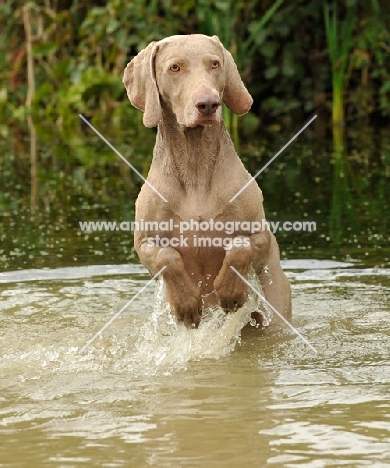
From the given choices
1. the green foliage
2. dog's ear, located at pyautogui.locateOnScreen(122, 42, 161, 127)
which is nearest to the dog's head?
dog's ear, located at pyautogui.locateOnScreen(122, 42, 161, 127)

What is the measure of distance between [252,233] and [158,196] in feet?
1.60

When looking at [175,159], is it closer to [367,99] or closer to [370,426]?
[370,426]

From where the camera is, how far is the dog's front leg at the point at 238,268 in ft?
17.2

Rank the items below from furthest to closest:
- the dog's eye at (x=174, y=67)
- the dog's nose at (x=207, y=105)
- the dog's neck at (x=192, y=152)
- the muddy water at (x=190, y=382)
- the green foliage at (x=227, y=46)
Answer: the green foliage at (x=227, y=46) < the dog's neck at (x=192, y=152) < the dog's eye at (x=174, y=67) < the dog's nose at (x=207, y=105) < the muddy water at (x=190, y=382)

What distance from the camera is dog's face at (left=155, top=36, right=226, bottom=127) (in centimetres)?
497

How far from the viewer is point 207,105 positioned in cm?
493

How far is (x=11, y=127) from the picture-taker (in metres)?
15.9

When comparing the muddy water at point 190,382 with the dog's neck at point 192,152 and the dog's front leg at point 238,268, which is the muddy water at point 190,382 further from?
the dog's neck at point 192,152

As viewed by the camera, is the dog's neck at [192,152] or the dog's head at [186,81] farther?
Result: the dog's neck at [192,152]

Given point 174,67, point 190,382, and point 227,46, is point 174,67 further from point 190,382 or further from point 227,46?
point 227,46

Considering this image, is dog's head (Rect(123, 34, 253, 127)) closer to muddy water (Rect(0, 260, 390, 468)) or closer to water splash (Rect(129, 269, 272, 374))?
water splash (Rect(129, 269, 272, 374))

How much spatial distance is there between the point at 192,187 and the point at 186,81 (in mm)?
543

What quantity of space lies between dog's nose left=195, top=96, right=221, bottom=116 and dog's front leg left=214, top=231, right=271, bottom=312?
0.66 metres

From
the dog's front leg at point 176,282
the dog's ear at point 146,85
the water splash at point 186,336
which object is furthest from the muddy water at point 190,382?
the dog's ear at point 146,85
